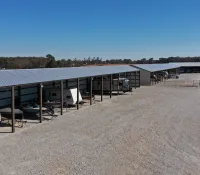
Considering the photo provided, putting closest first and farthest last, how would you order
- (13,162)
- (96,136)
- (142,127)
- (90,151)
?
(13,162)
(90,151)
(96,136)
(142,127)

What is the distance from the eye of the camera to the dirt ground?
11.2 metres

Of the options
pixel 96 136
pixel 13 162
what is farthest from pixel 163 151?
pixel 13 162

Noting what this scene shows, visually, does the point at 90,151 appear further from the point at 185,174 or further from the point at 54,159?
the point at 185,174

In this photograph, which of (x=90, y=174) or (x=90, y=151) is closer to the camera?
(x=90, y=174)

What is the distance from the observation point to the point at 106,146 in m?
14.2

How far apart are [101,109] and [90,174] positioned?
1444 cm

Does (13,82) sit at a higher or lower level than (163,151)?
higher

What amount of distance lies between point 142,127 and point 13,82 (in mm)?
7701

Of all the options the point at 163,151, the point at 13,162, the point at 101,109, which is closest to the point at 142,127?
the point at 163,151

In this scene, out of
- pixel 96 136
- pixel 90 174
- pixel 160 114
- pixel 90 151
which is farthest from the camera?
pixel 160 114

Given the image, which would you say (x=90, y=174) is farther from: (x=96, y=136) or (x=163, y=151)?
(x=96, y=136)

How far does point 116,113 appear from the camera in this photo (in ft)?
76.3

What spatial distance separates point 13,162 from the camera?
11656 mm

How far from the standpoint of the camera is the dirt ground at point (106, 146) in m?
11.2
